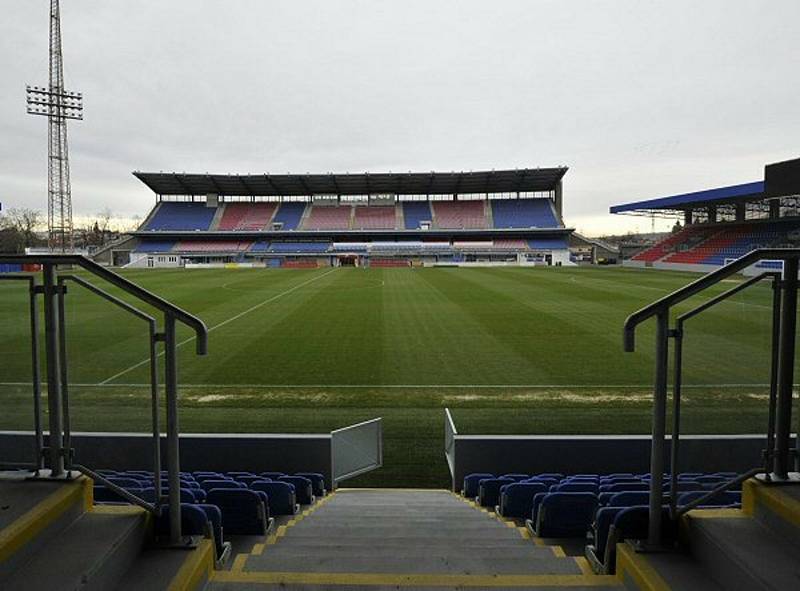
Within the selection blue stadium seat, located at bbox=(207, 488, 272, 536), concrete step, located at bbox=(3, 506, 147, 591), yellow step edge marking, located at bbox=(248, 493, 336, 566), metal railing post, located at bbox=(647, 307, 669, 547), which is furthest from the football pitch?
yellow step edge marking, located at bbox=(248, 493, 336, 566)

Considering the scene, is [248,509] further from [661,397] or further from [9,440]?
[661,397]

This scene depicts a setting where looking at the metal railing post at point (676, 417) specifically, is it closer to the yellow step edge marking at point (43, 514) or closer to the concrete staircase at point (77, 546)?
the concrete staircase at point (77, 546)

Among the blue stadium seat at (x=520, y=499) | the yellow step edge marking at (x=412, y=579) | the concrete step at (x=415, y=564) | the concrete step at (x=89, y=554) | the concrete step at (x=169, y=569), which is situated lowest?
the blue stadium seat at (x=520, y=499)

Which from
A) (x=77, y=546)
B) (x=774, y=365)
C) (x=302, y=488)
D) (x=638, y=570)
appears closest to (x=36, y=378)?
(x=77, y=546)

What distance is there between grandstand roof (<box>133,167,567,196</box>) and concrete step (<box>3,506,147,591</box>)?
250 feet

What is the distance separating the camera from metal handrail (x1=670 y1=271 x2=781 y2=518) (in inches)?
114

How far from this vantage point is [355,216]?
8356 cm

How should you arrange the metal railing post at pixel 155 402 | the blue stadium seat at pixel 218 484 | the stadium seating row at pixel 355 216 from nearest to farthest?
the metal railing post at pixel 155 402
the blue stadium seat at pixel 218 484
the stadium seating row at pixel 355 216

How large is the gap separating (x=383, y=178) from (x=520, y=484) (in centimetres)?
7694

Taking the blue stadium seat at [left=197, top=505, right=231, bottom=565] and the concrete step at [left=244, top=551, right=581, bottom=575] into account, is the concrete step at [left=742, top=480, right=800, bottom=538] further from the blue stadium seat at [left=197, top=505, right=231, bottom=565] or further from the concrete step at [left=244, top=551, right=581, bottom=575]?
the blue stadium seat at [left=197, top=505, right=231, bottom=565]

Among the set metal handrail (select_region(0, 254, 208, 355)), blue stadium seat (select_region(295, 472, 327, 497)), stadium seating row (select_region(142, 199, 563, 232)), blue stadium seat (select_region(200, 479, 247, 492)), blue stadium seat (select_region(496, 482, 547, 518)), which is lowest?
blue stadium seat (select_region(295, 472, 327, 497))

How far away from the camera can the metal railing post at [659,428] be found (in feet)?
9.43

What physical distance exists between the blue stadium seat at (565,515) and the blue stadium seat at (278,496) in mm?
2133

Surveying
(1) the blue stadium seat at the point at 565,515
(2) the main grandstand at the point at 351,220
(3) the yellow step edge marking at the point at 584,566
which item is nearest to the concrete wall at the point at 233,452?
(1) the blue stadium seat at the point at 565,515
